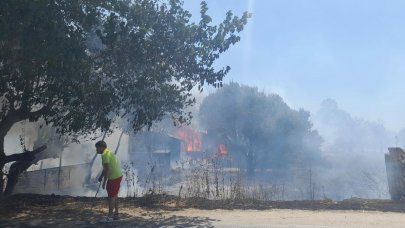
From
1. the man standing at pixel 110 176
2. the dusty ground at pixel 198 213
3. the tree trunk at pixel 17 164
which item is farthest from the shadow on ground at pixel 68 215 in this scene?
the tree trunk at pixel 17 164

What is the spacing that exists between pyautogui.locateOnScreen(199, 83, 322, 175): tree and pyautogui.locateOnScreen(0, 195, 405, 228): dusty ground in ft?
102

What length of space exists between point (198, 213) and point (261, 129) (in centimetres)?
3461

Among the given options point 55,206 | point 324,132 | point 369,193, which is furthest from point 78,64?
point 324,132

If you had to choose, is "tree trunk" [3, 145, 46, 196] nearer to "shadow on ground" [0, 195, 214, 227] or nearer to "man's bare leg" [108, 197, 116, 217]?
"shadow on ground" [0, 195, 214, 227]

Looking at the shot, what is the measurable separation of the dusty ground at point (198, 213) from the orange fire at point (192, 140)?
38230mm

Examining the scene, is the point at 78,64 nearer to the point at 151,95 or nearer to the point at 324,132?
the point at 151,95

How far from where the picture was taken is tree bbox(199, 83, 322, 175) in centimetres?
4369

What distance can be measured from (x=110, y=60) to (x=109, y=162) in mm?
2633

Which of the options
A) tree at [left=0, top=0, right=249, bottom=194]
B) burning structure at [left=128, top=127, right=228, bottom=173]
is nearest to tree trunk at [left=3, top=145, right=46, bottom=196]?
tree at [left=0, top=0, right=249, bottom=194]

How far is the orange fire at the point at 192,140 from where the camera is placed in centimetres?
4969

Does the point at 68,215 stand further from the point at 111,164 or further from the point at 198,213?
the point at 198,213

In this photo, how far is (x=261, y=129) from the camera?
43.8 m

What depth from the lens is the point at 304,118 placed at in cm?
4675

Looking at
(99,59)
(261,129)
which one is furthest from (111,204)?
(261,129)
